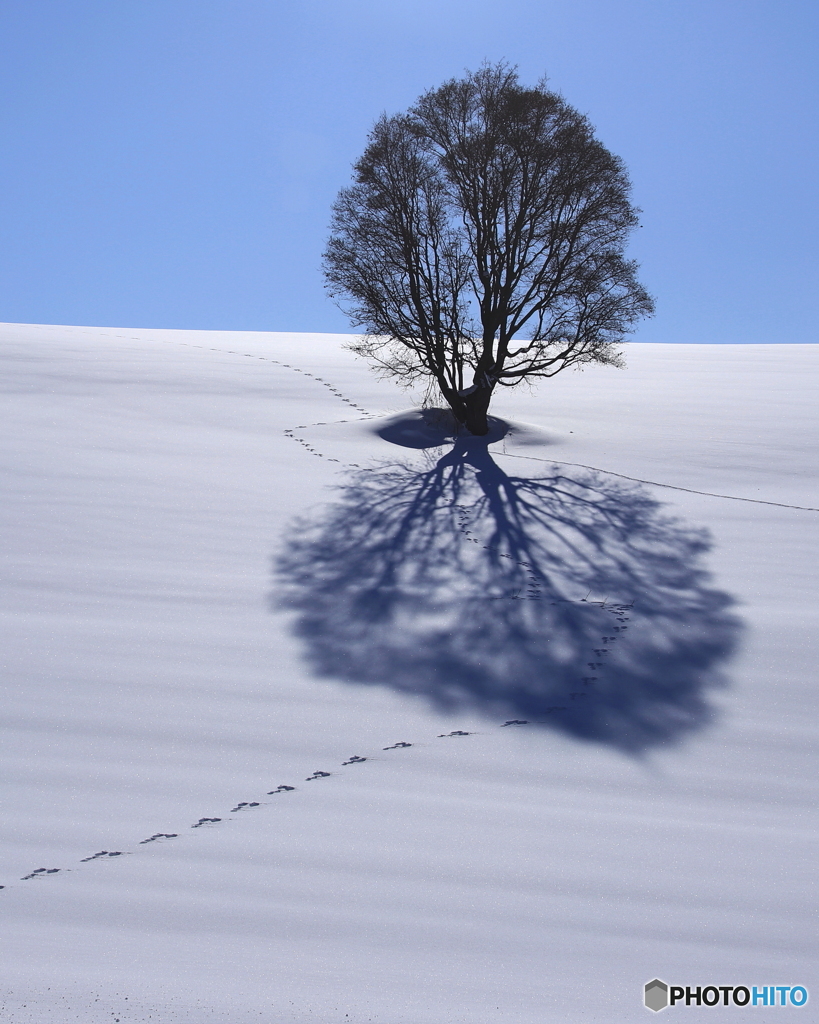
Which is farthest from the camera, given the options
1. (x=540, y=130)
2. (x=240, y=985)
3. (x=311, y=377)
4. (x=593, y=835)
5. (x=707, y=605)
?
(x=311, y=377)

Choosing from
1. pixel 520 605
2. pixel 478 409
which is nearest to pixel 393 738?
pixel 520 605

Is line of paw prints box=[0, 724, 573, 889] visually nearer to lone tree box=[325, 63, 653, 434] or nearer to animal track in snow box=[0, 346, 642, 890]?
animal track in snow box=[0, 346, 642, 890]

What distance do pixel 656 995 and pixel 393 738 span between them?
82.5 inches

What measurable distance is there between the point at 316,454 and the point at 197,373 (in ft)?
19.9

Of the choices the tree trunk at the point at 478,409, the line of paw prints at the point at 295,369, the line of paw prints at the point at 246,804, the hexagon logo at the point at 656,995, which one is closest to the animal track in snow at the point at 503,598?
the line of paw prints at the point at 246,804

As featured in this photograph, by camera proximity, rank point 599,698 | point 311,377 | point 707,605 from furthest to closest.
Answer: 1. point 311,377
2. point 707,605
3. point 599,698

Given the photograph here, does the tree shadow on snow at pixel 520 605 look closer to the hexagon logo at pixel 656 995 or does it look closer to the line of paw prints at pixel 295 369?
the hexagon logo at pixel 656 995

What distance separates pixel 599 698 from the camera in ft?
18.0

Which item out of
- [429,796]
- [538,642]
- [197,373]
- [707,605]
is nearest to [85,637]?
[429,796]

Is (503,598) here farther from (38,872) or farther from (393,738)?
(38,872)

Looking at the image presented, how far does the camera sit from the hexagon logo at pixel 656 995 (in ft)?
9.62

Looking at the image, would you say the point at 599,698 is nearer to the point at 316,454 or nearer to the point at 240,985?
the point at 240,985

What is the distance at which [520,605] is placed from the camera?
696cm

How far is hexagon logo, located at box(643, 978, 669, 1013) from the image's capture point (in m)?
2.93
